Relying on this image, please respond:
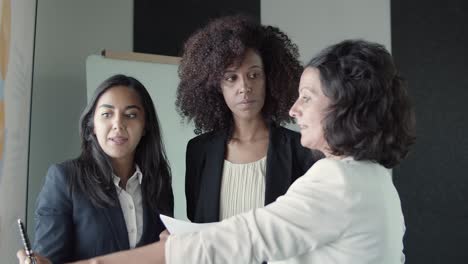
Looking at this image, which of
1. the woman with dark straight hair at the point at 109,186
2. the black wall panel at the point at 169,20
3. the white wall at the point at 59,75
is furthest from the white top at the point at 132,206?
the black wall panel at the point at 169,20

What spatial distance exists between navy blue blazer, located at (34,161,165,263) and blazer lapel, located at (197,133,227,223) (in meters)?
0.35

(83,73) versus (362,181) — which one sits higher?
(83,73)

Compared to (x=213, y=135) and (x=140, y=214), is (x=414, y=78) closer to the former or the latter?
(x=213, y=135)

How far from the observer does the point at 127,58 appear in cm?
294

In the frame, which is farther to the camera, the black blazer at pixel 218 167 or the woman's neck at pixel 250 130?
the woman's neck at pixel 250 130

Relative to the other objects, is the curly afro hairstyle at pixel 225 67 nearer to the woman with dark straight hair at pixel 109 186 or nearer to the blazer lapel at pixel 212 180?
the blazer lapel at pixel 212 180

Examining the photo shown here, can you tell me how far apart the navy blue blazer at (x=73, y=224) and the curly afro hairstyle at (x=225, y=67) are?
0.70 metres

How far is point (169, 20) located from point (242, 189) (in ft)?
6.96

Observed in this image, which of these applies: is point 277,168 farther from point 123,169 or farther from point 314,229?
point 314,229

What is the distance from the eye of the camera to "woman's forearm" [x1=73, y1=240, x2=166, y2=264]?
0.91m

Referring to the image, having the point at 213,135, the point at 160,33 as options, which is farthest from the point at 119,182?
the point at 160,33

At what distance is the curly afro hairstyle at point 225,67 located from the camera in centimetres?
179

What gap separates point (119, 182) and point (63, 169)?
194 mm

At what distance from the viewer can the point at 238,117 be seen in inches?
71.2
